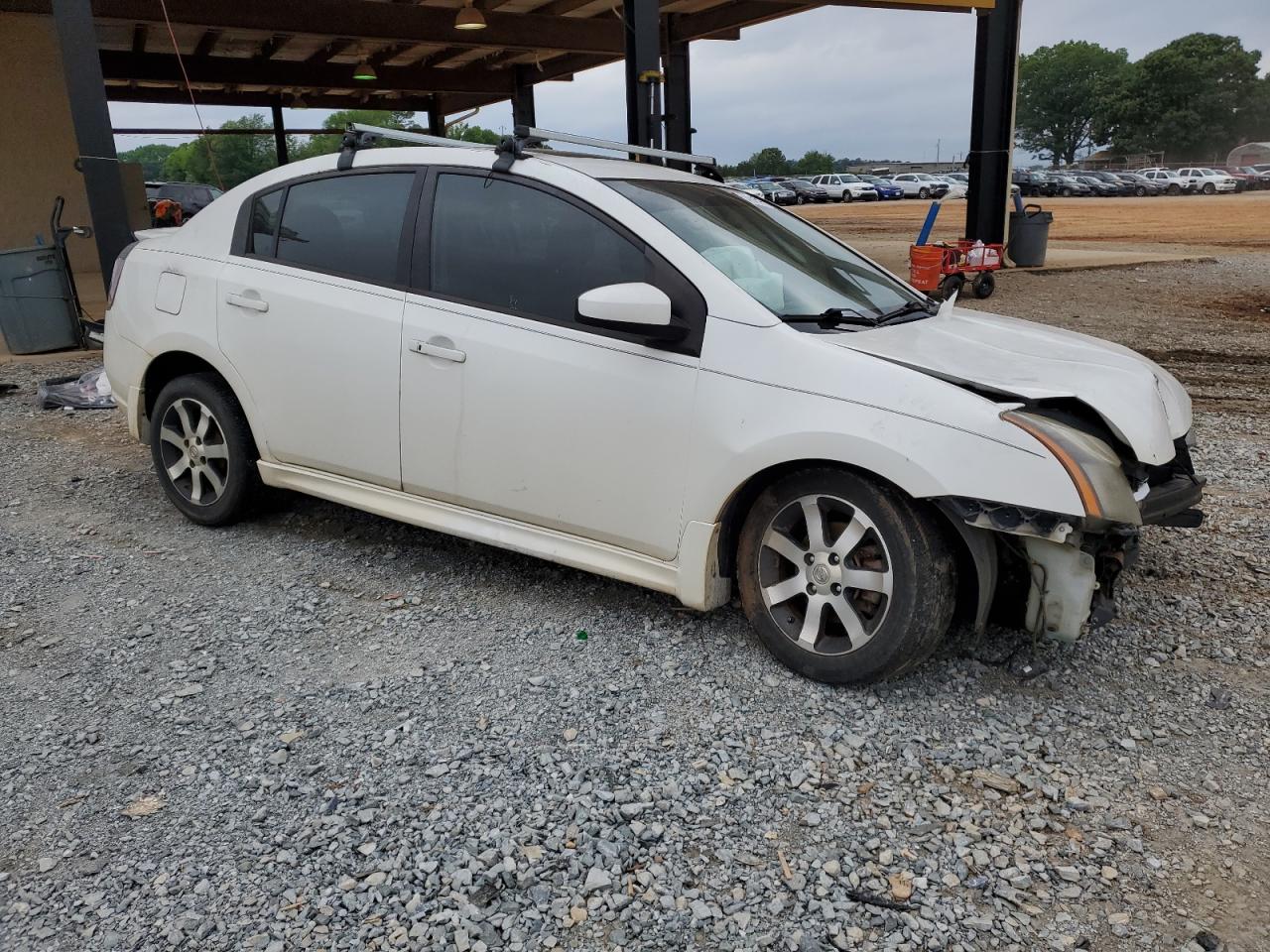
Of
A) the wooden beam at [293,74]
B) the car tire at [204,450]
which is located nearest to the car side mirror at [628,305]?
the car tire at [204,450]

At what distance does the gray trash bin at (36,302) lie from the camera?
29.9 feet

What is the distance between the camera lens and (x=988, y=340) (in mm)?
3805

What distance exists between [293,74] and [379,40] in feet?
17.0

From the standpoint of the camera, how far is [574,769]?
3002 mm

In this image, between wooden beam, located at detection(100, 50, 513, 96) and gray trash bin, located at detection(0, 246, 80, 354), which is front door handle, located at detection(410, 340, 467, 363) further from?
wooden beam, located at detection(100, 50, 513, 96)

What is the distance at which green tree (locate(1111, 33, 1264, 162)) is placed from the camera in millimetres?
92188

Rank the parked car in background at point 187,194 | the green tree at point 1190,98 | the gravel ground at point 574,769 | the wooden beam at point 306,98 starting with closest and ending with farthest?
the gravel ground at point 574,769
the wooden beam at point 306,98
the parked car in background at point 187,194
the green tree at point 1190,98

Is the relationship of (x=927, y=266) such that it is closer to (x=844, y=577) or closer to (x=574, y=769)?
(x=844, y=577)

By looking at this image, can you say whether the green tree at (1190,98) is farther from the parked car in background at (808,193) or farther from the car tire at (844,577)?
the car tire at (844,577)

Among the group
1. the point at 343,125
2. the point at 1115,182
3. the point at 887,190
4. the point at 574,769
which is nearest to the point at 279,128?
the point at 343,125

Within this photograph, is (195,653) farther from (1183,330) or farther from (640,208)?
(1183,330)

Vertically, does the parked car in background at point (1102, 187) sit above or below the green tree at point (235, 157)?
below

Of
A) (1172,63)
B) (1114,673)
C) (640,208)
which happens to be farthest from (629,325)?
(1172,63)

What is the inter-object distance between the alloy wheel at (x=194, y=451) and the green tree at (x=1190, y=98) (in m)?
104
